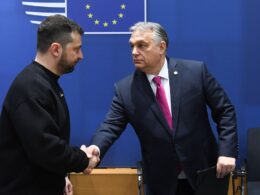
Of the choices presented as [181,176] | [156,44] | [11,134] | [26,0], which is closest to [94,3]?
[26,0]

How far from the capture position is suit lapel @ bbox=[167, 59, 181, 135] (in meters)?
2.82

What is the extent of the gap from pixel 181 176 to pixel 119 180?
1392mm

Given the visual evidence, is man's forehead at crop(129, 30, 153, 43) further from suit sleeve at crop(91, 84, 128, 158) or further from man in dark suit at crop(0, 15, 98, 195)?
man in dark suit at crop(0, 15, 98, 195)

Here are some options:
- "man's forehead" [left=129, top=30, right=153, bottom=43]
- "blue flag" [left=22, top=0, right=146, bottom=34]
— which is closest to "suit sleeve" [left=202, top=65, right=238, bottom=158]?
"man's forehead" [left=129, top=30, right=153, bottom=43]

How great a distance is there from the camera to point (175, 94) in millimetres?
2867

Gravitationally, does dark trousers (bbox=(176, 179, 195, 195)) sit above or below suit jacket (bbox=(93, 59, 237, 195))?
below

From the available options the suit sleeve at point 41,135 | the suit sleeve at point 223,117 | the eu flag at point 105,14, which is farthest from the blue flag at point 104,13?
the suit sleeve at point 41,135

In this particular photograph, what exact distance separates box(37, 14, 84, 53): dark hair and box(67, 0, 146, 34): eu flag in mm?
1905

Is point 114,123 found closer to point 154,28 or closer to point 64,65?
point 154,28

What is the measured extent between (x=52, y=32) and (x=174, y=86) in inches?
37.6

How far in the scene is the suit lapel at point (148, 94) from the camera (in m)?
2.82

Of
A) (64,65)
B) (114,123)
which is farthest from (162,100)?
(64,65)

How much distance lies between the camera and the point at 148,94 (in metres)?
2.90

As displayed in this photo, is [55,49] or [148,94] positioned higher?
[55,49]
